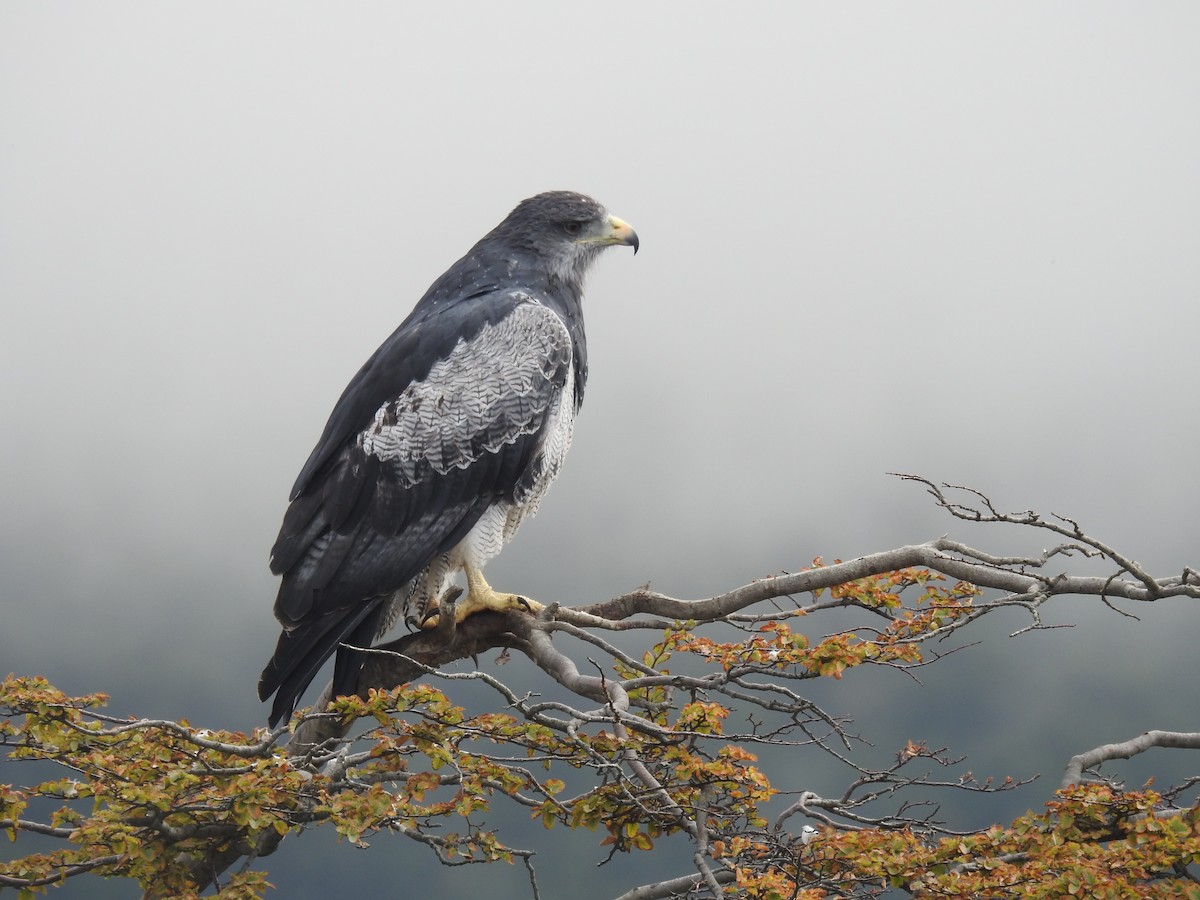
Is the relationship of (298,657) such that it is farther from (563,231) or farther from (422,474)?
(563,231)

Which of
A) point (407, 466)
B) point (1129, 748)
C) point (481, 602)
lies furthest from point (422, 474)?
point (1129, 748)

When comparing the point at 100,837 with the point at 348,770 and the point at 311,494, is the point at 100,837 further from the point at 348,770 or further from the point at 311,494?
the point at 311,494

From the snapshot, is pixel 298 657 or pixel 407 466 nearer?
pixel 298 657

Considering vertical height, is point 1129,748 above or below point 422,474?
below

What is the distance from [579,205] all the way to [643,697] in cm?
339

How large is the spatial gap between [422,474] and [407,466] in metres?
0.10

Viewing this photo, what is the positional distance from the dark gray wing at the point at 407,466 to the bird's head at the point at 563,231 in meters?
0.60

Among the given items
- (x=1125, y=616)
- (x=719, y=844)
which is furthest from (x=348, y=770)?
(x=1125, y=616)

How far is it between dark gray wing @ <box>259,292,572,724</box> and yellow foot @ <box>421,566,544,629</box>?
0.26 meters

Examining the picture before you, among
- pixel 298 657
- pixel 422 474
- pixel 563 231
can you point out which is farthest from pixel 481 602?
pixel 563 231

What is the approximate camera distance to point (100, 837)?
5445 mm

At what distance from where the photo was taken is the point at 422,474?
671 centimetres

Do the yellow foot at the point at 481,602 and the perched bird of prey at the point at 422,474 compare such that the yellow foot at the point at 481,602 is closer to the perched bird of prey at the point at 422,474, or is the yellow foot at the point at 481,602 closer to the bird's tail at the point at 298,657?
the perched bird of prey at the point at 422,474

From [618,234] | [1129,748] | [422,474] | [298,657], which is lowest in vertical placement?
[1129,748]
